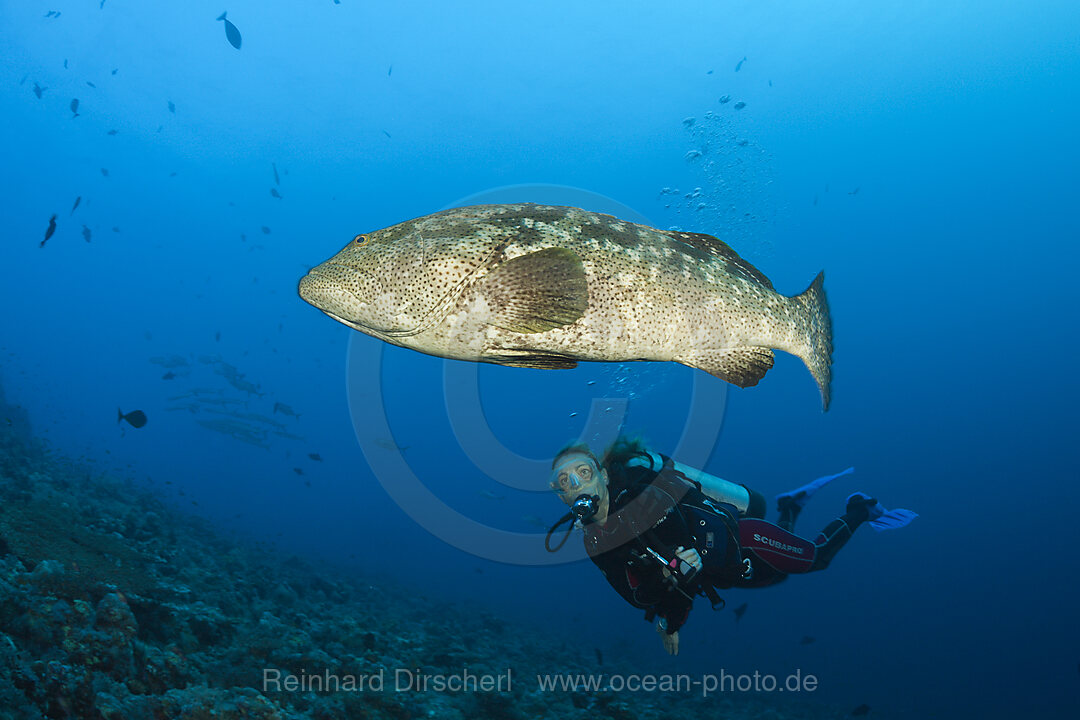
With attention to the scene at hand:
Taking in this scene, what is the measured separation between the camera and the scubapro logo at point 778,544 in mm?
6582

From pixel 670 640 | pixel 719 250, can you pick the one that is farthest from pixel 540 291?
pixel 670 640

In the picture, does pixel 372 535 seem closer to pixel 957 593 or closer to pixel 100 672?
pixel 100 672

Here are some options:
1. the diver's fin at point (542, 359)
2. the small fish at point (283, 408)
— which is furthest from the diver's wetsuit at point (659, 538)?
the small fish at point (283, 408)

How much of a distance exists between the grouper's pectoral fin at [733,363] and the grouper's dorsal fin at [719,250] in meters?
0.55

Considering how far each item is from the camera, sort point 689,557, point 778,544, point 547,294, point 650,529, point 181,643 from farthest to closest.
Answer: point 778,544, point 181,643, point 650,529, point 689,557, point 547,294

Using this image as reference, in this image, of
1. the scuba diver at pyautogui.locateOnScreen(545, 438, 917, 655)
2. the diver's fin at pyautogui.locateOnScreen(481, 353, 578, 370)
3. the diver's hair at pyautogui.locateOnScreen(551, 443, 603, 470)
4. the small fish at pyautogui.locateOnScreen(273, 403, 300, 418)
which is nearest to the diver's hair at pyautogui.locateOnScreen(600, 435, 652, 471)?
the scuba diver at pyautogui.locateOnScreen(545, 438, 917, 655)

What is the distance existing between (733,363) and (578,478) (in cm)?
262

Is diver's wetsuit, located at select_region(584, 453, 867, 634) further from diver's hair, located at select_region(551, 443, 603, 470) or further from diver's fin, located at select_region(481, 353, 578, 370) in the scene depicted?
diver's fin, located at select_region(481, 353, 578, 370)

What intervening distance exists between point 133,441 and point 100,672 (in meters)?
95.6

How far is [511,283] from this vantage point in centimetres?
248

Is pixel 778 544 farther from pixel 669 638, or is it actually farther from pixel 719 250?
pixel 719 250

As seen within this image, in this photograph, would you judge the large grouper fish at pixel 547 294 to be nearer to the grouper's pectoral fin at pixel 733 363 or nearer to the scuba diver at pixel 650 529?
the grouper's pectoral fin at pixel 733 363

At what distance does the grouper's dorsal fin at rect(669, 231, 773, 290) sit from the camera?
3172mm

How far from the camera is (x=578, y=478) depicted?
16.7 ft
